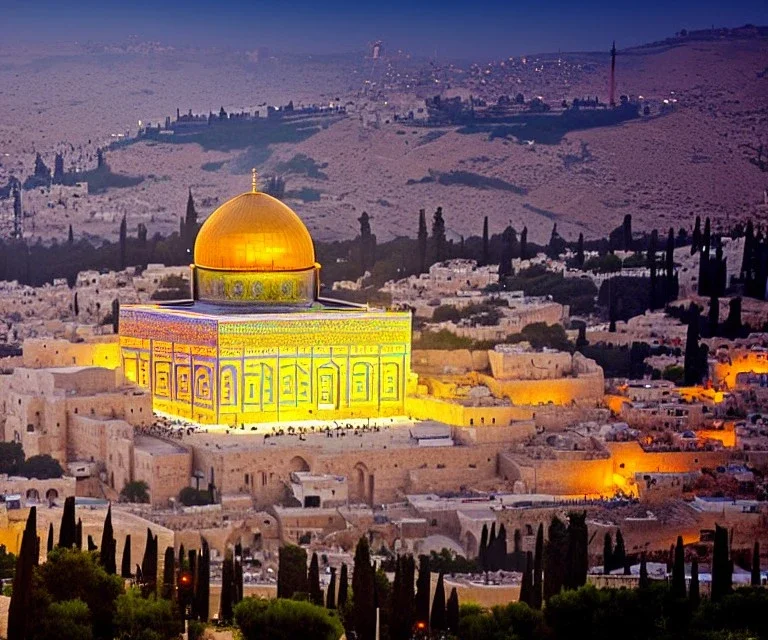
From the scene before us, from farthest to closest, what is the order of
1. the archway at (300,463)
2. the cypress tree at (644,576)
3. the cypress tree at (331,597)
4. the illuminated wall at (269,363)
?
1. the illuminated wall at (269,363)
2. the archway at (300,463)
3. the cypress tree at (331,597)
4. the cypress tree at (644,576)

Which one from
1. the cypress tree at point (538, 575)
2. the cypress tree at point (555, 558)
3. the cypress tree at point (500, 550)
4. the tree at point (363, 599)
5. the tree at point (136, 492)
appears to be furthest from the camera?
the tree at point (136, 492)

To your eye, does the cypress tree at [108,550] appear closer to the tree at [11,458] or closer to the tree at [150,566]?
the tree at [150,566]

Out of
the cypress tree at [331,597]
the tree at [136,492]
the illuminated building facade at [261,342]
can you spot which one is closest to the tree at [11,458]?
the tree at [136,492]

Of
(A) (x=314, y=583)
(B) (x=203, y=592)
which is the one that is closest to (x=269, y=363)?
(A) (x=314, y=583)

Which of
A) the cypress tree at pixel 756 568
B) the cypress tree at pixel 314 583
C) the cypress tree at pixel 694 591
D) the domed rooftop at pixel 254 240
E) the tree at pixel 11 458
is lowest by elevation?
the tree at pixel 11 458

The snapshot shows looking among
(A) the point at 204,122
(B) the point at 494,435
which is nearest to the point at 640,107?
(A) the point at 204,122

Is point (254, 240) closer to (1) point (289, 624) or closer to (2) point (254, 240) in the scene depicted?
(2) point (254, 240)

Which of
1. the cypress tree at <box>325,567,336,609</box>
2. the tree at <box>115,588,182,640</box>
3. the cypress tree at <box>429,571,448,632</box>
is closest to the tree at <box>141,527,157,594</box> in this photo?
the tree at <box>115,588,182,640</box>
